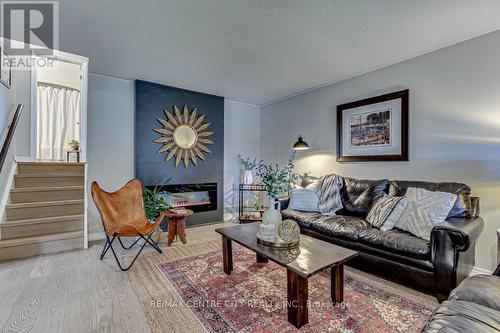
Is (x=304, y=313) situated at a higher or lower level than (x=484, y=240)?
lower

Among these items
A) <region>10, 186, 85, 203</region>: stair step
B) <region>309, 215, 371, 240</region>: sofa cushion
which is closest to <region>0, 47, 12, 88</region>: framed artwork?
<region>10, 186, 85, 203</region>: stair step

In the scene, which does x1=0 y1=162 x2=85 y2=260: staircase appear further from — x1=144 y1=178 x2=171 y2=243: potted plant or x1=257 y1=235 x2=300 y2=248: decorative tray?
x1=257 y1=235 x2=300 y2=248: decorative tray

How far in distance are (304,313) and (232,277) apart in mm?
898

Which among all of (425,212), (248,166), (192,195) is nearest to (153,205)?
(192,195)

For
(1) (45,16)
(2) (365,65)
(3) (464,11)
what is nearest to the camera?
(3) (464,11)

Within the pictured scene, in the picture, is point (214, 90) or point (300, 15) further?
point (214, 90)

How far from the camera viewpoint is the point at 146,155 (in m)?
3.88

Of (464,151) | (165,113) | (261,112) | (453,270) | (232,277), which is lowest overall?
(232,277)

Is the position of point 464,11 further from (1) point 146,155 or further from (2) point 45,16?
(1) point 146,155

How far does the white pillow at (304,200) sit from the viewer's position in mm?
3229

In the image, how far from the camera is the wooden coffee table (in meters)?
1.59

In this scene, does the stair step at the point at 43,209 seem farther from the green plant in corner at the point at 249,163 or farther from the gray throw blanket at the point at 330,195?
the gray throw blanket at the point at 330,195

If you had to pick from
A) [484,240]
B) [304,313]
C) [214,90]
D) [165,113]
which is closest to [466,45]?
[484,240]

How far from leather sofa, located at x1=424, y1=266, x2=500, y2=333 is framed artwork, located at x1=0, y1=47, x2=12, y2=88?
493 centimetres
